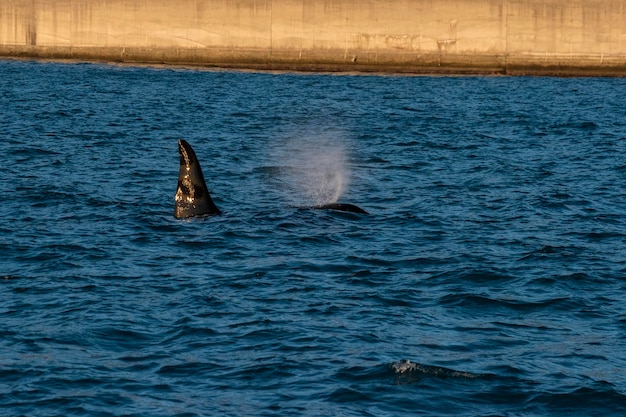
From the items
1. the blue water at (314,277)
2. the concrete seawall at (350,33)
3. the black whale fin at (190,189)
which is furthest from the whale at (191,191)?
the concrete seawall at (350,33)

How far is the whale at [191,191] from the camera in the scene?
23500mm

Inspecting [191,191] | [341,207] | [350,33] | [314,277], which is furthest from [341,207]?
[350,33]

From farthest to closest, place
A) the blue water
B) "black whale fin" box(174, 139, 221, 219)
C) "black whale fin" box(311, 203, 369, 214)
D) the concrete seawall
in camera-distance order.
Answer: the concrete seawall < "black whale fin" box(311, 203, 369, 214) < "black whale fin" box(174, 139, 221, 219) < the blue water

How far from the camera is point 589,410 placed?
13406 mm

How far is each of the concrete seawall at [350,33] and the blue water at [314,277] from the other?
2963 centimetres

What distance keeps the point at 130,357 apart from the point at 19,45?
213 ft

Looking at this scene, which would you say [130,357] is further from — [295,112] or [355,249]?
[295,112]

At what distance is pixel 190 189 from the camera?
23656 millimetres

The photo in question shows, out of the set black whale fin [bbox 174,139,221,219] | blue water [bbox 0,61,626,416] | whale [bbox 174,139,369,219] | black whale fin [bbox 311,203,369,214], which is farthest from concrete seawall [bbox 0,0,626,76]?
black whale fin [bbox 174,139,221,219]

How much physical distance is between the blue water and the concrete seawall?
97.2ft

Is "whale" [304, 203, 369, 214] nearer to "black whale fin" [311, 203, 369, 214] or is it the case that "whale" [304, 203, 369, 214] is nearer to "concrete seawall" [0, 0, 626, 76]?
"black whale fin" [311, 203, 369, 214]

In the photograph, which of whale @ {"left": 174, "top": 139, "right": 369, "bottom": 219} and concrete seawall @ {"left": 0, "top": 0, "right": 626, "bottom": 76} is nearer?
whale @ {"left": 174, "top": 139, "right": 369, "bottom": 219}

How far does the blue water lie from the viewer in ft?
45.3

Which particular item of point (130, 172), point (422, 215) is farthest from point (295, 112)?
point (422, 215)
